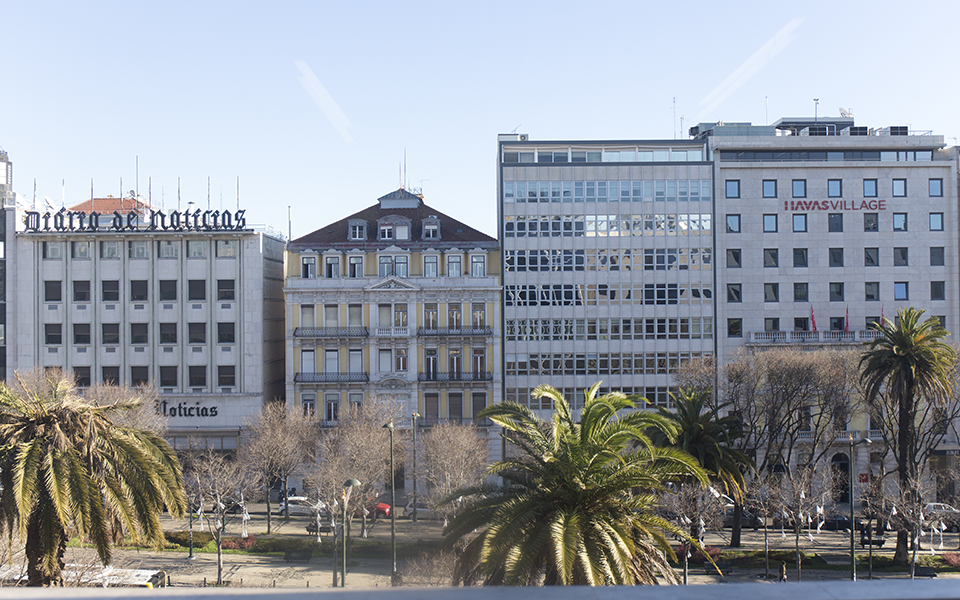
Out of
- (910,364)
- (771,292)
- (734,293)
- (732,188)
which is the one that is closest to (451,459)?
(910,364)

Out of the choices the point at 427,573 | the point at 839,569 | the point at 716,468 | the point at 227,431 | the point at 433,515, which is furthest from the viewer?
the point at 227,431

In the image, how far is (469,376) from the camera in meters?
62.3

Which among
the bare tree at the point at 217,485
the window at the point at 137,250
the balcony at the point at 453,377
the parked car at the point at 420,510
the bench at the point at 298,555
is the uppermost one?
the window at the point at 137,250

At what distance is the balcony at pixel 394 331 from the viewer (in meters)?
61.7

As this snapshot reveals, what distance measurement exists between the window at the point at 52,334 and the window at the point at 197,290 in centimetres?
1038

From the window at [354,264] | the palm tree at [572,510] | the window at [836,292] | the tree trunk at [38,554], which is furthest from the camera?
the window at [836,292]

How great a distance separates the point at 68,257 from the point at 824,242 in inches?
2379

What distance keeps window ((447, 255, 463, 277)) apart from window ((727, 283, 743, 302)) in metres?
21.8

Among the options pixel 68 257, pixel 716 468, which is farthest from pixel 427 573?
pixel 68 257

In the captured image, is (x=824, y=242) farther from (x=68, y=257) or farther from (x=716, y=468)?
(x=68, y=257)

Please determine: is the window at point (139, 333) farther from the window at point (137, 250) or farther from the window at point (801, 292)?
the window at point (801, 292)

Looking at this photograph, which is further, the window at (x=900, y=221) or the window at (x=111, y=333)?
the window at (x=900, y=221)

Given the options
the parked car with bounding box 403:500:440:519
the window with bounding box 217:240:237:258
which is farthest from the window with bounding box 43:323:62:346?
the parked car with bounding box 403:500:440:519

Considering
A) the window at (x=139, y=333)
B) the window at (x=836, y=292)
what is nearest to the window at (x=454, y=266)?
the window at (x=139, y=333)
